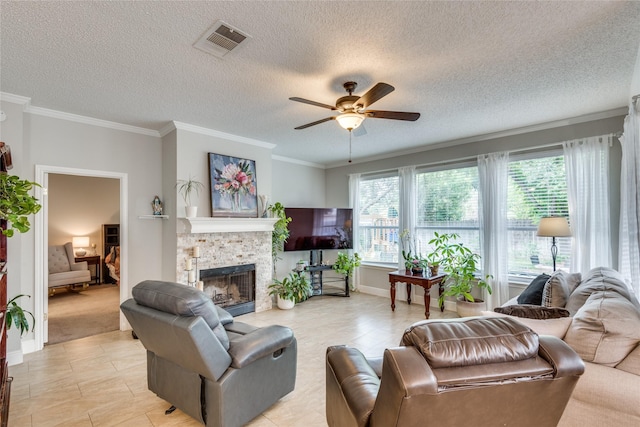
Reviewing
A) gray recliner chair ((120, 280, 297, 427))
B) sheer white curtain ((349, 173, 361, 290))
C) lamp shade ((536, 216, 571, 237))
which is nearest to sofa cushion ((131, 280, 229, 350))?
gray recliner chair ((120, 280, 297, 427))

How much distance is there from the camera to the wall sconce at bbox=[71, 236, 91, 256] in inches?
273

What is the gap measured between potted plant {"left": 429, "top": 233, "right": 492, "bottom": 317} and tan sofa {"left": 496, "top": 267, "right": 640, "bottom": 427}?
8.96ft

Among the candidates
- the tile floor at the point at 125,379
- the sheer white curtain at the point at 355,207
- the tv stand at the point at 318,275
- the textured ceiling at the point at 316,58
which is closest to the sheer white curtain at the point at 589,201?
the textured ceiling at the point at 316,58

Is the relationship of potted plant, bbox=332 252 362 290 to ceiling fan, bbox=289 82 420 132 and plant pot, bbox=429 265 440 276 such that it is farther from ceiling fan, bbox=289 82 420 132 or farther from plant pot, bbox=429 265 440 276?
ceiling fan, bbox=289 82 420 132

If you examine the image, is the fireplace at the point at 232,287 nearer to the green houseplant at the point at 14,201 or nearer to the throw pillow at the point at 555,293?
the green houseplant at the point at 14,201

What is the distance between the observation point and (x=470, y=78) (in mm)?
2750

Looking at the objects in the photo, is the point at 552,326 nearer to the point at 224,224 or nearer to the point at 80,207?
the point at 224,224

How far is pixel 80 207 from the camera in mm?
7086

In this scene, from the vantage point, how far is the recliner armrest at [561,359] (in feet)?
3.51

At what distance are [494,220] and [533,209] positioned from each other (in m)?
0.48

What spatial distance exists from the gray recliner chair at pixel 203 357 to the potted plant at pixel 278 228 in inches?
114

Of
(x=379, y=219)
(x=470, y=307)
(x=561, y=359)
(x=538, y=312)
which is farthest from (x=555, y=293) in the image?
(x=379, y=219)

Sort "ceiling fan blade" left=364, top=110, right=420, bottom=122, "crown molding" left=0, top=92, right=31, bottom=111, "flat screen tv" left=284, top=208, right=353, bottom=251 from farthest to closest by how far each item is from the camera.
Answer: "flat screen tv" left=284, top=208, right=353, bottom=251
"crown molding" left=0, top=92, right=31, bottom=111
"ceiling fan blade" left=364, top=110, right=420, bottom=122

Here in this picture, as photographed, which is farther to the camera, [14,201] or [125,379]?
[125,379]
